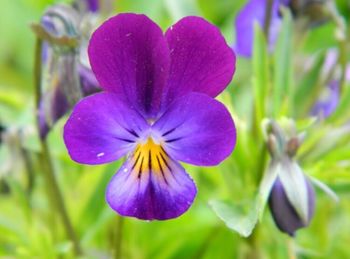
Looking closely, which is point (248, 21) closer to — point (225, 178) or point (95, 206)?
point (225, 178)

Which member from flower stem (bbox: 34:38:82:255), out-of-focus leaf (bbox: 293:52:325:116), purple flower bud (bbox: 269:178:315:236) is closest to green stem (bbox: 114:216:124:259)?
flower stem (bbox: 34:38:82:255)

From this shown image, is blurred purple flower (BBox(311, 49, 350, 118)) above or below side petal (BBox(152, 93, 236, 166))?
below

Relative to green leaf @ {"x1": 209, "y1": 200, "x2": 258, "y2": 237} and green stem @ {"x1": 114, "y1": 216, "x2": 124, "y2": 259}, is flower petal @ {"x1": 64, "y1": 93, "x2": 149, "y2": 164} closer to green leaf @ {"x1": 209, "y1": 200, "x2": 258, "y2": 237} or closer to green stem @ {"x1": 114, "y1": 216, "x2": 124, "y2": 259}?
green leaf @ {"x1": 209, "y1": 200, "x2": 258, "y2": 237}

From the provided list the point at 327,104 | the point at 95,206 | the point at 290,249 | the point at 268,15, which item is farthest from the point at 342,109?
the point at 95,206

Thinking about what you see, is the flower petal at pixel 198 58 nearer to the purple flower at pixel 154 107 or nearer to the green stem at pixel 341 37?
the purple flower at pixel 154 107

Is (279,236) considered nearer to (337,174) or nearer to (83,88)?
(337,174)

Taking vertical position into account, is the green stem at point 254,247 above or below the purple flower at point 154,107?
below

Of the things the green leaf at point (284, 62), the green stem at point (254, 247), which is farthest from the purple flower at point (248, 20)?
the green stem at point (254, 247)

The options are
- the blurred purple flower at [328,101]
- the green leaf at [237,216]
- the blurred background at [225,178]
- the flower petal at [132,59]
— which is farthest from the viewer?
the blurred purple flower at [328,101]
